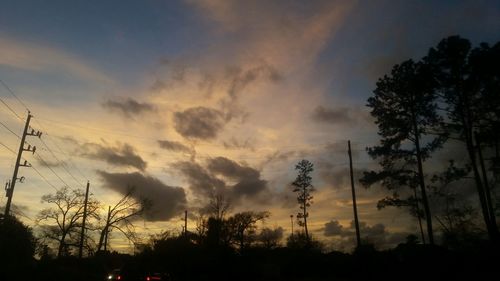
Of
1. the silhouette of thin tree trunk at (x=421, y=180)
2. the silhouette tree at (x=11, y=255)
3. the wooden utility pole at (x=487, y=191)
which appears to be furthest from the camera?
the silhouette of thin tree trunk at (x=421, y=180)

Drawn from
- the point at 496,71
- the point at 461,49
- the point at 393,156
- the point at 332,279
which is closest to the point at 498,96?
the point at 496,71

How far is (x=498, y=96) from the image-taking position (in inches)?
1156

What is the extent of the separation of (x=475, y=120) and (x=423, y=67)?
544 centimetres

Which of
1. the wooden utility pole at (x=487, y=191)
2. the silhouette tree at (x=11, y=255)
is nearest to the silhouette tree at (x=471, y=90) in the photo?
the wooden utility pole at (x=487, y=191)

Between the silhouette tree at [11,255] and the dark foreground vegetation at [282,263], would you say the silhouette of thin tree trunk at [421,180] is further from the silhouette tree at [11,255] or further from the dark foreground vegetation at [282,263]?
the silhouette tree at [11,255]

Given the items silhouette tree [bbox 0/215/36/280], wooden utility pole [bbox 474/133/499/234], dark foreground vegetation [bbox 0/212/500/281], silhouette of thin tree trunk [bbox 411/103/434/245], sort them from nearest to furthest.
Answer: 1. dark foreground vegetation [bbox 0/212/500/281]
2. wooden utility pole [bbox 474/133/499/234]
3. silhouette tree [bbox 0/215/36/280]
4. silhouette of thin tree trunk [bbox 411/103/434/245]

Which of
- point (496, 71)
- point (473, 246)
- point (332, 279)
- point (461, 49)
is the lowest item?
point (332, 279)

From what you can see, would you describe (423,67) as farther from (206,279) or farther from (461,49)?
(206,279)

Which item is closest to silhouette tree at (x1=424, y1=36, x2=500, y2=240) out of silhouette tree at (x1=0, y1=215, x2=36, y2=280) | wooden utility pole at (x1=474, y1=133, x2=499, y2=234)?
wooden utility pole at (x1=474, y1=133, x2=499, y2=234)

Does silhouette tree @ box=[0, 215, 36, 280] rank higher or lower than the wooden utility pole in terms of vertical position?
lower

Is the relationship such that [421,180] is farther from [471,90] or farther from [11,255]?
[11,255]

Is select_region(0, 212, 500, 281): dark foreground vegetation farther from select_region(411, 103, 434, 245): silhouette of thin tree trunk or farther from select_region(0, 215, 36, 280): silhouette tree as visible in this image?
select_region(411, 103, 434, 245): silhouette of thin tree trunk

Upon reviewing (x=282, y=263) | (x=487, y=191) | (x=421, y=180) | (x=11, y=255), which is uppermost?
(x=421, y=180)

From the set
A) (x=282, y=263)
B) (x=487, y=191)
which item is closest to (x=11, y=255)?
(x=282, y=263)
